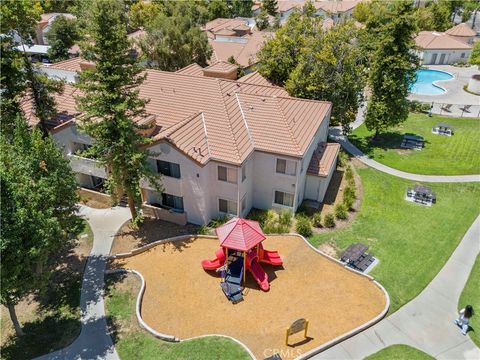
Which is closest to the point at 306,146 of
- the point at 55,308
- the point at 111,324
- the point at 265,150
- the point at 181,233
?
the point at 265,150

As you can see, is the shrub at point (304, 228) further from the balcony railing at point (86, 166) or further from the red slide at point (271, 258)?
the balcony railing at point (86, 166)

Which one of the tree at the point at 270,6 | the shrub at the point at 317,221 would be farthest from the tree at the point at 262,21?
the shrub at the point at 317,221

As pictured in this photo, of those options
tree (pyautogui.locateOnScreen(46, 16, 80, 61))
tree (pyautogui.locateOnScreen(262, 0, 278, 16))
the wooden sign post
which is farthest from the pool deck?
tree (pyautogui.locateOnScreen(46, 16, 80, 61))

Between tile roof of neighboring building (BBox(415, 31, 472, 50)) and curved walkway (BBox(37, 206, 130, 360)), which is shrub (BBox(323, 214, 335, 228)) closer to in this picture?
curved walkway (BBox(37, 206, 130, 360))

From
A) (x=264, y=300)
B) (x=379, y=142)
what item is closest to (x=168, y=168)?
(x=264, y=300)

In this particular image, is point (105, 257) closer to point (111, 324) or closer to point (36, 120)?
point (111, 324)

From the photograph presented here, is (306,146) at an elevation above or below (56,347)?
above

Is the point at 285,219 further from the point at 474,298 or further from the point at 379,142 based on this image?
the point at 379,142

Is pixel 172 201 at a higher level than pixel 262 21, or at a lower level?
lower
